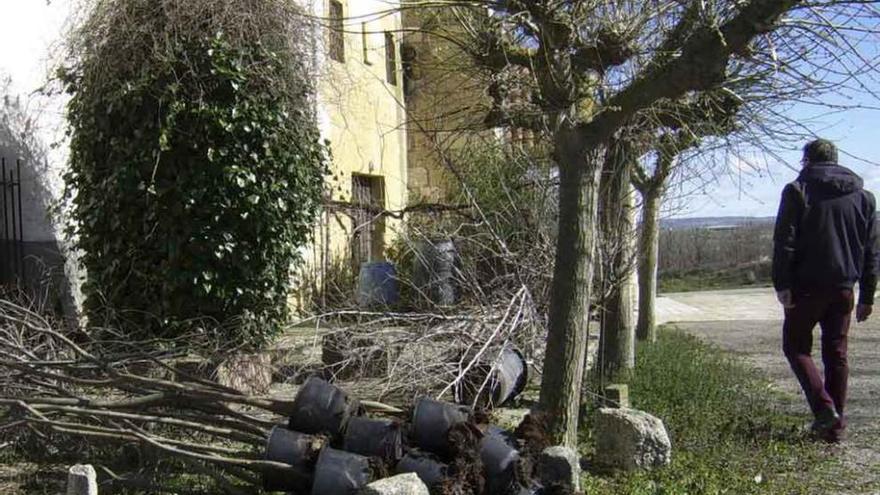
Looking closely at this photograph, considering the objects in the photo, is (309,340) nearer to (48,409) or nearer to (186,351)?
(186,351)

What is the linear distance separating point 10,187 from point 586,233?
17.7 feet

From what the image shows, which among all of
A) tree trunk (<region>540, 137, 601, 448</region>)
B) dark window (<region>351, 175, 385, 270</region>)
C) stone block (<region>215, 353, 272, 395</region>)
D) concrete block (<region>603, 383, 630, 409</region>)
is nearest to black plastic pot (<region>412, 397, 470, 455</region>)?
tree trunk (<region>540, 137, 601, 448</region>)

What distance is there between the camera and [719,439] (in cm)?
624

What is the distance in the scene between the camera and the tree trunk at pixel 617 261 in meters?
7.65

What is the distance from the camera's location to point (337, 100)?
10.2 meters

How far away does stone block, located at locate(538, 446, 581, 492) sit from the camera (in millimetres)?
4723

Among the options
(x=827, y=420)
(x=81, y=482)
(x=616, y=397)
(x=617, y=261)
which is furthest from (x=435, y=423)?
(x=617, y=261)

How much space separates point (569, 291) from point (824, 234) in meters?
1.92

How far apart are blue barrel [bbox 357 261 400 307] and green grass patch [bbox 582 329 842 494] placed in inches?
90.9

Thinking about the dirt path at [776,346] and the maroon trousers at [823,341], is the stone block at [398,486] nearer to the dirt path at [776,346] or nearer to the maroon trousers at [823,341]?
the dirt path at [776,346]

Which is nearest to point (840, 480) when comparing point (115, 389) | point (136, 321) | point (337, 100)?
point (115, 389)

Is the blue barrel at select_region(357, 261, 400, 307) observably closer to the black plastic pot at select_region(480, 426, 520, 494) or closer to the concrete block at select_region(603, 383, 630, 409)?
the concrete block at select_region(603, 383, 630, 409)

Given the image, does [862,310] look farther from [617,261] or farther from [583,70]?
[583,70]

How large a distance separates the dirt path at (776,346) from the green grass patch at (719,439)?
21 centimetres
